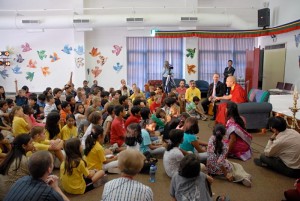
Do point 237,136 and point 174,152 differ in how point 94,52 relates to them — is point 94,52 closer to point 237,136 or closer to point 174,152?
point 237,136

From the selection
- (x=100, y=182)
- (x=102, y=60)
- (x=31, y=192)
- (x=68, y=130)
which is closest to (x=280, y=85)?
(x=102, y=60)

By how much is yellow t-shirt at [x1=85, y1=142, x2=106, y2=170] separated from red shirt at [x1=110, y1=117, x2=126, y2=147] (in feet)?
3.59

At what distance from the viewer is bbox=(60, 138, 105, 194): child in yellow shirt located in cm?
304

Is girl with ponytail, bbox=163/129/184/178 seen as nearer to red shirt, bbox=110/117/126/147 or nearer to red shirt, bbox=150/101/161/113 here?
red shirt, bbox=110/117/126/147

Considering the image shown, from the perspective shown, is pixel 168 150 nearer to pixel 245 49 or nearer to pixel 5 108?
pixel 5 108

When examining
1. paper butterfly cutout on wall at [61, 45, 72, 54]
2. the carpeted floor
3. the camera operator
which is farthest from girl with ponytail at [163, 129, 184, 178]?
paper butterfly cutout on wall at [61, 45, 72, 54]

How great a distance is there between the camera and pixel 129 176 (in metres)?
1.94

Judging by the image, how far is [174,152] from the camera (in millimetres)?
3482

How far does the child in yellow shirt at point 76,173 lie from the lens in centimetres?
304

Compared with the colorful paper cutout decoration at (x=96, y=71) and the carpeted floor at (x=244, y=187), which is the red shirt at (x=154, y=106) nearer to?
the carpeted floor at (x=244, y=187)

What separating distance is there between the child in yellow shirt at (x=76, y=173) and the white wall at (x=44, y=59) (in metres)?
7.65

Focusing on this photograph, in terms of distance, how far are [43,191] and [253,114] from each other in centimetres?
508

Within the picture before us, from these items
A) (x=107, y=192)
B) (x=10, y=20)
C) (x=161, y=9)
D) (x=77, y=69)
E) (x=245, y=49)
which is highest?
(x=161, y=9)

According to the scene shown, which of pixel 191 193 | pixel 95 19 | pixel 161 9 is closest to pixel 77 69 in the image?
pixel 95 19
